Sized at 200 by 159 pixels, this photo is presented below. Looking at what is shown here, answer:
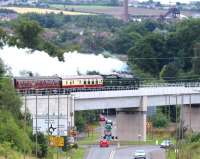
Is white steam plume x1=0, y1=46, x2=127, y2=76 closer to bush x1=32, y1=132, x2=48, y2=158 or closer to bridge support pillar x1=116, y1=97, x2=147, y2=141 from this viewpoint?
bridge support pillar x1=116, y1=97, x2=147, y2=141

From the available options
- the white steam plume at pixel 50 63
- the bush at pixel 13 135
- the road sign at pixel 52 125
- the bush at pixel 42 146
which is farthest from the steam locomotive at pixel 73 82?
the bush at pixel 13 135

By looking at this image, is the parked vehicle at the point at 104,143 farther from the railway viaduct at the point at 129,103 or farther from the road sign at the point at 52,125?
the road sign at the point at 52,125

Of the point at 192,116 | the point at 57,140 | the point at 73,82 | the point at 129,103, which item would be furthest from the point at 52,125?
the point at 192,116

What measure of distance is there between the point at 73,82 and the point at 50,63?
8.53 m

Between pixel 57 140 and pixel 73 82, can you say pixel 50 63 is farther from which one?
pixel 57 140

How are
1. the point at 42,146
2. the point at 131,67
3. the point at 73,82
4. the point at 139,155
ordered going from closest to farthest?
the point at 42,146 → the point at 139,155 → the point at 73,82 → the point at 131,67

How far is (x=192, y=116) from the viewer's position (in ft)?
335

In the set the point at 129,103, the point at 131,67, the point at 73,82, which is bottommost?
the point at 129,103

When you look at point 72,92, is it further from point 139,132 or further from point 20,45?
point 20,45

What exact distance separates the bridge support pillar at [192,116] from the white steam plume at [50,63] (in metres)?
6.64

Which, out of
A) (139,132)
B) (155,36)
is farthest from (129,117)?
(155,36)

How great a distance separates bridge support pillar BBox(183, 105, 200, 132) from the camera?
333 ft

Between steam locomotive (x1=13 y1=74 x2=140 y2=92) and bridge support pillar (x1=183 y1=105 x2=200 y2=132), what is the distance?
6.85 metres

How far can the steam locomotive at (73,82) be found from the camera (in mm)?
85062
